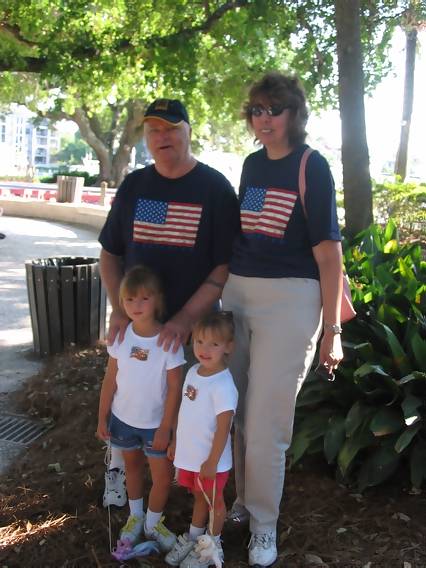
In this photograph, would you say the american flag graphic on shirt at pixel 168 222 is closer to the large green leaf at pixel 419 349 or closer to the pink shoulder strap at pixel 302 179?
the pink shoulder strap at pixel 302 179

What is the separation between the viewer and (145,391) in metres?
2.53

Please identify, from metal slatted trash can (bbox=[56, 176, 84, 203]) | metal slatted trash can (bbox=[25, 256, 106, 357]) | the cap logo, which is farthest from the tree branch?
metal slatted trash can (bbox=[56, 176, 84, 203])

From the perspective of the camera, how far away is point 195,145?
3319cm

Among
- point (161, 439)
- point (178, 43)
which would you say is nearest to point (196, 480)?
point (161, 439)

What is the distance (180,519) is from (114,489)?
337mm

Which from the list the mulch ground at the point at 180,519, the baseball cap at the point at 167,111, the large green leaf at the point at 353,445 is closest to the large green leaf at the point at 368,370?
the large green leaf at the point at 353,445

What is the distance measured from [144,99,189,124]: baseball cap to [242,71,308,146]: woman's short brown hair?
11.2 inches

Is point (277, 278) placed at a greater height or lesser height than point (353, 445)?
greater

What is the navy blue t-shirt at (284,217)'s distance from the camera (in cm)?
234

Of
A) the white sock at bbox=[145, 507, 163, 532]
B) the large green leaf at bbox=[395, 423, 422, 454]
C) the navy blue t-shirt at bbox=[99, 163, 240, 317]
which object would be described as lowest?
the white sock at bbox=[145, 507, 163, 532]

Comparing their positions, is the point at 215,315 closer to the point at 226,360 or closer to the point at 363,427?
the point at 226,360

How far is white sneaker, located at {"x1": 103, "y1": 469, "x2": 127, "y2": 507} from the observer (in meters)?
2.99

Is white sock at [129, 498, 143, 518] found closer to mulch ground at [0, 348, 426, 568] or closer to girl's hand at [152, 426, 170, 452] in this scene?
mulch ground at [0, 348, 426, 568]

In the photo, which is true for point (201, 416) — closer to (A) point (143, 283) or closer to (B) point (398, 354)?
(A) point (143, 283)
